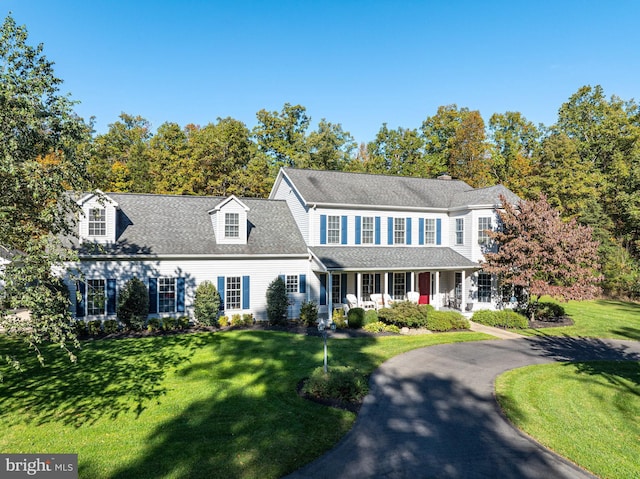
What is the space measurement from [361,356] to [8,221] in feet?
37.6

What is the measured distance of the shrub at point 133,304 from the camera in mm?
18312

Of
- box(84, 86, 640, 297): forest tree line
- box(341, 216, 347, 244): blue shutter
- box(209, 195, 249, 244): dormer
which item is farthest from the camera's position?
box(84, 86, 640, 297): forest tree line

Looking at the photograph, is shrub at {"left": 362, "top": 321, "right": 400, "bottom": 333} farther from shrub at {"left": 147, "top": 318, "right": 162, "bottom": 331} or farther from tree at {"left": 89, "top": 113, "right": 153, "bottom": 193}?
tree at {"left": 89, "top": 113, "right": 153, "bottom": 193}

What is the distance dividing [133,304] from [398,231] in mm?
15345

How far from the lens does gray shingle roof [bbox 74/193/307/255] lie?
19.9m

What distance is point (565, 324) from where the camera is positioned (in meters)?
21.5

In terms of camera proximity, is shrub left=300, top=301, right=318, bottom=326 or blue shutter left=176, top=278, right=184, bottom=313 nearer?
blue shutter left=176, top=278, right=184, bottom=313

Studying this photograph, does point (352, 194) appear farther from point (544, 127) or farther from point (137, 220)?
point (544, 127)

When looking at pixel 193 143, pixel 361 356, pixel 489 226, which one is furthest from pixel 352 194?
pixel 193 143

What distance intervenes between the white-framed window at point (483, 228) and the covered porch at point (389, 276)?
153 centimetres

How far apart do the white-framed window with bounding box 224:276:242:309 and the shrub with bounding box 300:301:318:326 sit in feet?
10.9

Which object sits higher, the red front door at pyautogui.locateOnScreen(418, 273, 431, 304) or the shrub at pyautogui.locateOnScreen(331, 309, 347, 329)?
the red front door at pyautogui.locateOnScreen(418, 273, 431, 304)

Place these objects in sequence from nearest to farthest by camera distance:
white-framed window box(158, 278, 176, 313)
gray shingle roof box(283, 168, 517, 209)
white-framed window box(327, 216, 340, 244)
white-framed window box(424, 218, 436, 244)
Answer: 1. white-framed window box(158, 278, 176, 313)
2. white-framed window box(327, 216, 340, 244)
3. gray shingle roof box(283, 168, 517, 209)
4. white-framed window box(424, 218, 436, 244)

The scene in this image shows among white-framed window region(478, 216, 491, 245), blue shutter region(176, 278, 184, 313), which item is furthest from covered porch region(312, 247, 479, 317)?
blue shutter region(176, 278, 184, 313)
